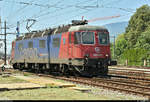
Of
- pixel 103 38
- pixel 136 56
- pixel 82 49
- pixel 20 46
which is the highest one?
pixel 103 38

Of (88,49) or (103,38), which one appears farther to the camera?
(103,38)

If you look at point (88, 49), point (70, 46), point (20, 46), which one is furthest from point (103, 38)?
point (20, 46)

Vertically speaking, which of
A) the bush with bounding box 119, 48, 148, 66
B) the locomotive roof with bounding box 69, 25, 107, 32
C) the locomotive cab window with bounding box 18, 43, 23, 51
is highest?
the locomotive roof with bounding box 69, 25, 107, 32

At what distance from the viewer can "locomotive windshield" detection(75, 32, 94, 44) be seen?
18825 millimetres

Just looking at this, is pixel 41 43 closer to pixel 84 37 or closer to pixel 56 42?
pixel 56 42

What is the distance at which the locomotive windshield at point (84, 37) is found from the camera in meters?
18.8

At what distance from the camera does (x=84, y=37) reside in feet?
62.3

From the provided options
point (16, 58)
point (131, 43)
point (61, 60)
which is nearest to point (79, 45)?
point (61, 60)

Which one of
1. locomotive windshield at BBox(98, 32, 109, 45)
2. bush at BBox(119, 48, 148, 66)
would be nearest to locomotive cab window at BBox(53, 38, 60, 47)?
locomotive windshield at BBox(98, 32, 109, 45)

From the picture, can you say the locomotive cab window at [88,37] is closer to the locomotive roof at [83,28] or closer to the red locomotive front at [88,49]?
the red locomotive front at [88,49]

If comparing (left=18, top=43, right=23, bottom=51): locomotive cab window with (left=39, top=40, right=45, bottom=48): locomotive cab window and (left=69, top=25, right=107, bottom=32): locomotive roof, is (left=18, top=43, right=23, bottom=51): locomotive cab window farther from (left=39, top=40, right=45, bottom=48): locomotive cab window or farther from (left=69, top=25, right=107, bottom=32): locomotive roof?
(left=69, top=25, right=107, bottom=32): locomotive roof

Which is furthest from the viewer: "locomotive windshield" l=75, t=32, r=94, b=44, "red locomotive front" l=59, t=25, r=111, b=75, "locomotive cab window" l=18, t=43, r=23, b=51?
"locomotive cab window" l=18, t=43, r=23, b=51

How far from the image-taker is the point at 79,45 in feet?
61.4

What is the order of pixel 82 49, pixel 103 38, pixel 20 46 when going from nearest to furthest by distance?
pixel 82 49 → pixel 103 38 → pixel 20 46
